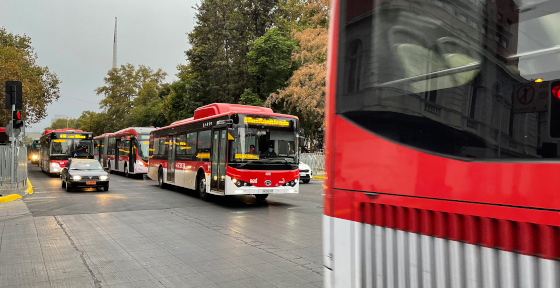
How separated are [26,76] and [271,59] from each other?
73.5 feet

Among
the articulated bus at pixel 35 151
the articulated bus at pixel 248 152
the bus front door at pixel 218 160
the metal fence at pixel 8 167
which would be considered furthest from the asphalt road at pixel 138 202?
the articulated bus at pixel 35 151

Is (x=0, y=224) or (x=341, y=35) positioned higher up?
(x=341, y=35)

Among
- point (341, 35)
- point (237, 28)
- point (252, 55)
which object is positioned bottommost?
point (341, 35)

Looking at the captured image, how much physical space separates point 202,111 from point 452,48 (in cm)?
1547

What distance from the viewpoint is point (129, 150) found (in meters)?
31.6

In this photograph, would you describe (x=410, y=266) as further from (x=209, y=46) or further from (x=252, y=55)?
(x=209, y=46)

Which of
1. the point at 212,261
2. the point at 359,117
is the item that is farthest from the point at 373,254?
the point at 212,261

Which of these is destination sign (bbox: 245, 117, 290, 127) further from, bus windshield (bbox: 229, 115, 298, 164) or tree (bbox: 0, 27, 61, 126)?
tree (bbox: 0, 27, 61, 126)

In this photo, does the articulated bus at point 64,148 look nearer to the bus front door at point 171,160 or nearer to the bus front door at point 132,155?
the bus front door at point 132,155

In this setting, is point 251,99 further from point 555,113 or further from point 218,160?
point 555,113

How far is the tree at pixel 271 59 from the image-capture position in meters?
37.7

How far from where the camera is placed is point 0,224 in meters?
10.8

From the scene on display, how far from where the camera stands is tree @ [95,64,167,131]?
3248 inches

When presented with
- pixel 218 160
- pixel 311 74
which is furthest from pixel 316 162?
pixel 218 160
